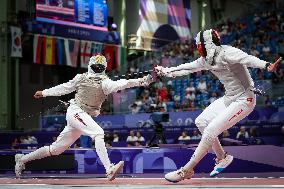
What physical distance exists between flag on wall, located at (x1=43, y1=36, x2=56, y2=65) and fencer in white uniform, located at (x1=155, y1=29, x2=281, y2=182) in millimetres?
17162

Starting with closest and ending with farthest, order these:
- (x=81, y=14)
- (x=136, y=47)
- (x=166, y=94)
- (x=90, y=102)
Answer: (x=90, y=102) → (x=166, y=94) → (x=81, y=14) → (x=136, y=47)

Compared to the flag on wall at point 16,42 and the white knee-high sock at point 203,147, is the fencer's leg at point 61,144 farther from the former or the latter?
the flag on wall at point 16,42

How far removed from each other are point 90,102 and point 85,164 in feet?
7.77

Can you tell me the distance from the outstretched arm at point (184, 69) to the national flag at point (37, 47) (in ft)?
54.6

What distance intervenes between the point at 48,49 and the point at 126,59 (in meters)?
5.05

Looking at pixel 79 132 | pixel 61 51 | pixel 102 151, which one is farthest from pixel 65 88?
pixel 61 51

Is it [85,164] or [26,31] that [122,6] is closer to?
[26,31]

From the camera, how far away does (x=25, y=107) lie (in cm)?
2541

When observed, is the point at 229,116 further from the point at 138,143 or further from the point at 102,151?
the point at 138,143

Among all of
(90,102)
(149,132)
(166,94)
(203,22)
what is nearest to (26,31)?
(166,94)

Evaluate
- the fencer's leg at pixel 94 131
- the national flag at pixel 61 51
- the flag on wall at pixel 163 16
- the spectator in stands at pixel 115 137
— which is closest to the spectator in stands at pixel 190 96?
the spectator in stands at pixel 115 137

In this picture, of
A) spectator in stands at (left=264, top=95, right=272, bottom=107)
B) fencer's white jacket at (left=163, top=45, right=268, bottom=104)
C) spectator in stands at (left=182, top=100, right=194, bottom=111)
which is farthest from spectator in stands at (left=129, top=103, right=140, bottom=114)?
fencer's white jacket at (left=163, top=45, right=268, bottom=104)

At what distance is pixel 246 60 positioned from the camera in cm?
618

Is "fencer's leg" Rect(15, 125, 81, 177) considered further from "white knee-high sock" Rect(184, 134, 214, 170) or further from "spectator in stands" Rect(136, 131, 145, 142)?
"spectator in stands" Rect(136, 131, 145, 142)
